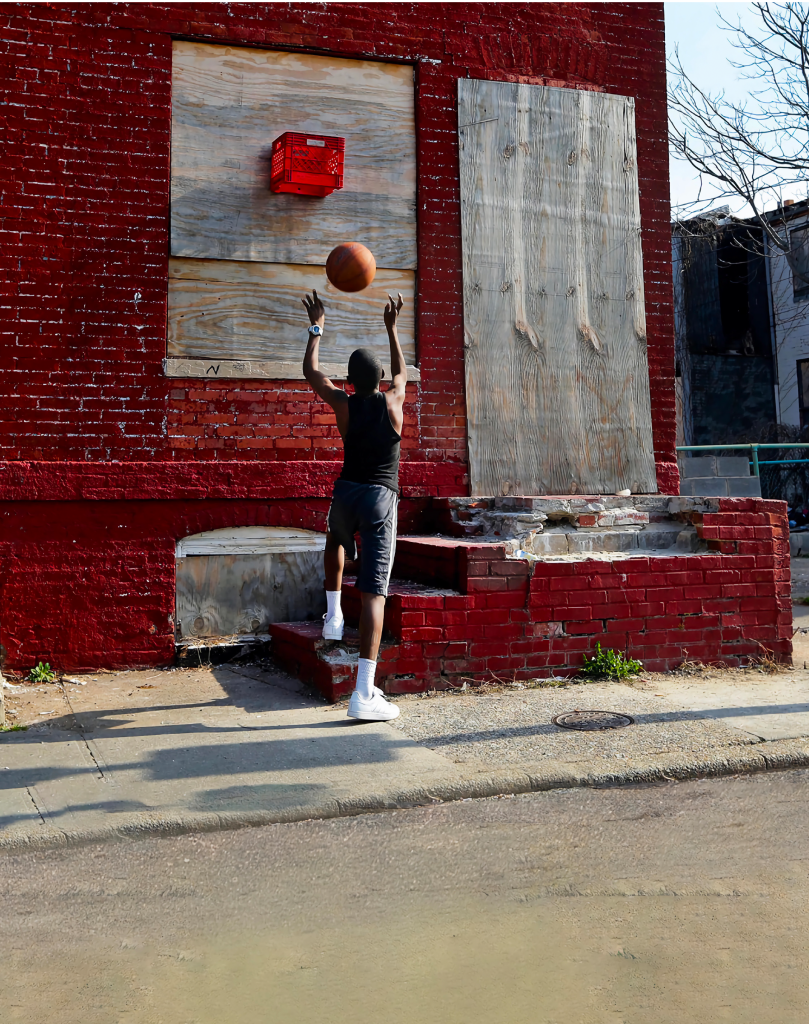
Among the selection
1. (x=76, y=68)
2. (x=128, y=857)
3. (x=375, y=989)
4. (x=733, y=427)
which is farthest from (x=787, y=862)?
(x=733, y=427)

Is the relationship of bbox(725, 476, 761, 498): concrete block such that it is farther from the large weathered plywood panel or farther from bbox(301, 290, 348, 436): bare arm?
bbox(301, 290, 348, 436): bare arm

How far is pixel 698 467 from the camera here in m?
12.1

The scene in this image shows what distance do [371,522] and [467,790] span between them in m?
1.77

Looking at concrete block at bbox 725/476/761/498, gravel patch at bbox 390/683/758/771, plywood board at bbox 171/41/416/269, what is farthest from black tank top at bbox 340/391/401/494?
concrete block at bbox 725/476/761/498

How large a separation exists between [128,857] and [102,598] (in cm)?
339

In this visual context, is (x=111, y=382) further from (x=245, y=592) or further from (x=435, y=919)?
(x=435, y=919)

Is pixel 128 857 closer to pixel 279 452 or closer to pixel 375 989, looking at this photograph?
pixel 375 989

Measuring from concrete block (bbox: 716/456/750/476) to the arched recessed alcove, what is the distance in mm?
7137

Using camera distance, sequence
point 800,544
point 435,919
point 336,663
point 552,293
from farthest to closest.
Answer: point 800,544, point 552,293, point 336,663, point 435,919

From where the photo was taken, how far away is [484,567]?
6031 millimetres

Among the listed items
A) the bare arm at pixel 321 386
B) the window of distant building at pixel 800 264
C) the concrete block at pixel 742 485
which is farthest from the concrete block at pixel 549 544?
the window of distant building at pixel 800 264

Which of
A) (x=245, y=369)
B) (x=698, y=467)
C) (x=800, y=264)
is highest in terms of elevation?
(x=800, y=264)

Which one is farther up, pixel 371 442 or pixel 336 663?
pixel 371 442

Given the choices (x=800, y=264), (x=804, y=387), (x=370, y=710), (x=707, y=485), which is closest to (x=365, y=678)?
(x=370, y=710)
